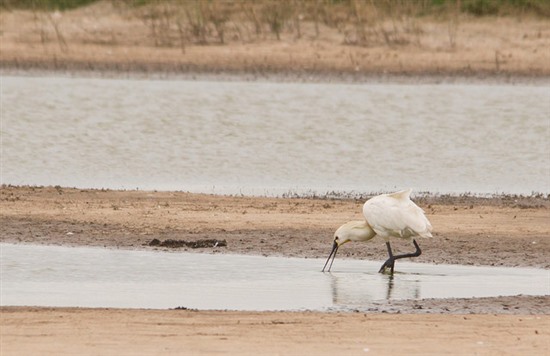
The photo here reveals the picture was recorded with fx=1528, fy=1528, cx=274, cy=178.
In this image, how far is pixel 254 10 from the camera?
34625 mm

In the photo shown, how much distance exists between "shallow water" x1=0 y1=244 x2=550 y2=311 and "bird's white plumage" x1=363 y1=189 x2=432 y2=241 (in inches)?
14.5

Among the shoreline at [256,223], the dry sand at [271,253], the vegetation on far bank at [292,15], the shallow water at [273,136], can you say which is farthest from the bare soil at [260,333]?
the vegetation on far bank at [292,15]

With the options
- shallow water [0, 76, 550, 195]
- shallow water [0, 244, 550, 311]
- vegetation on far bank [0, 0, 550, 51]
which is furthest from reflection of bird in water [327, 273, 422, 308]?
vegetation on far bank [0, 0, 550, 51]

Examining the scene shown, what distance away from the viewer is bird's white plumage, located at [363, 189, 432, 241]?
12.7 meters

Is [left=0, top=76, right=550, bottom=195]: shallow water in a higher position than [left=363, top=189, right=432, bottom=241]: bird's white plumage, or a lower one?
lower

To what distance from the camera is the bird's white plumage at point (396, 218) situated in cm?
1273

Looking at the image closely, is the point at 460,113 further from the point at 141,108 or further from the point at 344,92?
the point at 141,108

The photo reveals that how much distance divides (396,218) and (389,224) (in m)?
0.10

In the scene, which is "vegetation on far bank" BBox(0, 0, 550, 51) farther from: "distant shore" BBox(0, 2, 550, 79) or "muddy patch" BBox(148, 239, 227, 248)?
"muddy patch" BBox(148, 239, 227, 248)

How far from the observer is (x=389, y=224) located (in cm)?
1284

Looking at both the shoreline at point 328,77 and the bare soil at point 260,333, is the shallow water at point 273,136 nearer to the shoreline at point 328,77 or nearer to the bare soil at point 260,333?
the shoreline at point 328,77

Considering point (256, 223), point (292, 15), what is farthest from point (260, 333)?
point (292, 15)

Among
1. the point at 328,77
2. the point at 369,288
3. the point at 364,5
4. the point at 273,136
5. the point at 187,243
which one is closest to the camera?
the point at 369,288

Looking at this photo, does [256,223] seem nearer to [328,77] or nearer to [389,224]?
[389,224]
